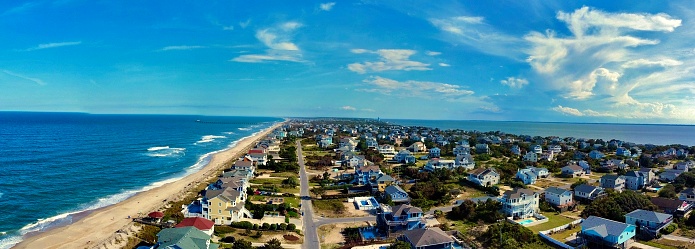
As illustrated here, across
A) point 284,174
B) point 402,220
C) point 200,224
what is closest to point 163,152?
point 284,174

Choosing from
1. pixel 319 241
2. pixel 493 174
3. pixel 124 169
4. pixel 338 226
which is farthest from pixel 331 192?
pixel 124 169

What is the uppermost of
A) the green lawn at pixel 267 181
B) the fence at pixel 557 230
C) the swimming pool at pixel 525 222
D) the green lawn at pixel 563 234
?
the fence at pixel 557 230

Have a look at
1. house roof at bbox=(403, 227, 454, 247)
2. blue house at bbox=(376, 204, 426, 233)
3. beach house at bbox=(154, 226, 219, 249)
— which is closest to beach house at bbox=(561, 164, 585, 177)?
blue house at bbox=(376, 204, 426, 233)

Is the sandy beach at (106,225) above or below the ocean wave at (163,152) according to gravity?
below

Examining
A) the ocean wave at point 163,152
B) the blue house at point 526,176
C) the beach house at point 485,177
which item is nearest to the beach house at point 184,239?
the beach house at point 485,177

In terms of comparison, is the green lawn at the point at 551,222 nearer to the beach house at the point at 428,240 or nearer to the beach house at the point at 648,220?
the beach house at the point at 648,220

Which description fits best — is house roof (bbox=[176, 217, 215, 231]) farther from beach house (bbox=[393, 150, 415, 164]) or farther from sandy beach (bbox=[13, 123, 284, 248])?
beach house (bbox=[393, 150, 415, 164])

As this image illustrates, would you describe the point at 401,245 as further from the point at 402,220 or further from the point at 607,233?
the point at 607,233
